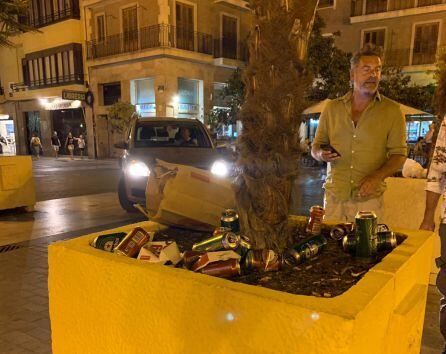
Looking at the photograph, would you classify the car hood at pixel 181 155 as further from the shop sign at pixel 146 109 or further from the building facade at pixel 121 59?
the shop sign at pixel 146 109

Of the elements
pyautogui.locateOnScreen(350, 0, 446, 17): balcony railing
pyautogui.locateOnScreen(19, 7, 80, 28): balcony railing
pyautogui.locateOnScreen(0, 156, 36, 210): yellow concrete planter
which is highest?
pyautogui.locateOnScreen(350, 0, 446, 17): balcony railing

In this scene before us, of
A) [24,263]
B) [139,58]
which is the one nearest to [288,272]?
[24,263]

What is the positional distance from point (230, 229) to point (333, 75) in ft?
52.0

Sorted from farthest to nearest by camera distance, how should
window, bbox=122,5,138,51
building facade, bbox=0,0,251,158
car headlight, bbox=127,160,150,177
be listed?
window, bbox=122,5,138,51 → building facade, bbox=0,0,251,158 → car headlight, bbox=127,160,150,177

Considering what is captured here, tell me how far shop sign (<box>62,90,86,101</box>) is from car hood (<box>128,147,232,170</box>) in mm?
16284

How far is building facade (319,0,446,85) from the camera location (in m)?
22.3

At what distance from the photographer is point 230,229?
2.17 m

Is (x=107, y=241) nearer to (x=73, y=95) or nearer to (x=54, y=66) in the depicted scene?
(x=73, y=95)

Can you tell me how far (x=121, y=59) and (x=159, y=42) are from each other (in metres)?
2.92

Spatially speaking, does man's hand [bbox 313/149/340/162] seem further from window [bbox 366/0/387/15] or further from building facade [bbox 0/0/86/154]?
window [bbox 366/0/387/15]

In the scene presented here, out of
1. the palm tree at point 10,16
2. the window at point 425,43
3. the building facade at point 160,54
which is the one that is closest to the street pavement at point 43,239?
the palm tree at point 10,16

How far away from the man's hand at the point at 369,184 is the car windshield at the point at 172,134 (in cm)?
529

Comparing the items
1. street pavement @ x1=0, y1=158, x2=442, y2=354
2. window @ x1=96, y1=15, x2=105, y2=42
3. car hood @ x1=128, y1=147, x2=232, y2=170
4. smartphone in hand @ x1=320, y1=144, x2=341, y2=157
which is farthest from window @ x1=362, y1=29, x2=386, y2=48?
smartphone in hand @ x1=320, y1=144, x2=341, y2=157

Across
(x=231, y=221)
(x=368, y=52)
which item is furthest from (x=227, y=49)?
(x=231, y=221)
